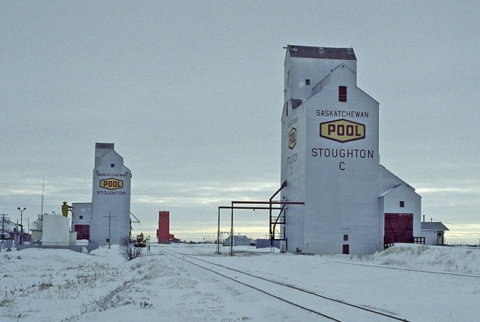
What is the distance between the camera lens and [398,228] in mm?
65000

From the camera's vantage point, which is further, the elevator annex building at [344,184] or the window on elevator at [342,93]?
the window on elevator at [342,93]

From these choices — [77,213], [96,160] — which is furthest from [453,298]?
[77,213]

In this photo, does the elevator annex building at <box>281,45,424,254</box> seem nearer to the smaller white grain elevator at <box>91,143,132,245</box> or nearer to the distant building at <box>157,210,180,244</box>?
the smaller white grain elevator at <box>91,143,132,245</box>

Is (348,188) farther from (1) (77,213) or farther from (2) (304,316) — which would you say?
(1) (77,213)

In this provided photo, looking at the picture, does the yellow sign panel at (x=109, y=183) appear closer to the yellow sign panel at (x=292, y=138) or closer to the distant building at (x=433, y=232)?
the yellow sign panel at (x=292, y=138)

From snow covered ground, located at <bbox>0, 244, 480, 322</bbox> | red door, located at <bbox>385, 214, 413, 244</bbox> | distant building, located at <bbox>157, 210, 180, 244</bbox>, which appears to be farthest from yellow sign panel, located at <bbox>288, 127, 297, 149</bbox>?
distant building, located at <bbox>157, 210, 180, 244</bbox>

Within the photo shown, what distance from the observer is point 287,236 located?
73.9 m

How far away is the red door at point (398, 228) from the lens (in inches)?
2557

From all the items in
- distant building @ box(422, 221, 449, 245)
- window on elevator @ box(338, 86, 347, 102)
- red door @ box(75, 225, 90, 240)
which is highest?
window on elevator @ box(338, 86, 347, 102)

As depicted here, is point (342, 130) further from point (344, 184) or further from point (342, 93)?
point (344, 184)

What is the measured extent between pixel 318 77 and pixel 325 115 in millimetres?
11862

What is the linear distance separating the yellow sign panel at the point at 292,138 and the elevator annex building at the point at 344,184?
2199 millimetres

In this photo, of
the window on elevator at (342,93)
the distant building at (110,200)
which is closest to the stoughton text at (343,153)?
the window on elevator at (342,93)

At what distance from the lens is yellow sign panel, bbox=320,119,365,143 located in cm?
6631
